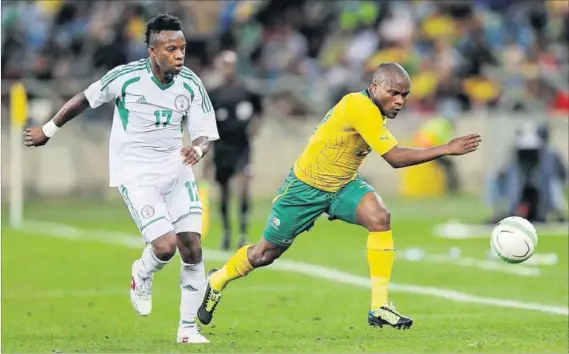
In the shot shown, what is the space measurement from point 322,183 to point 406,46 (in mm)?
19460

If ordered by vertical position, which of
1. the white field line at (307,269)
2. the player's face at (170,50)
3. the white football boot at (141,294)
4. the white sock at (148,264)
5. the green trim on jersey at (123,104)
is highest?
the player's face at (170,50)

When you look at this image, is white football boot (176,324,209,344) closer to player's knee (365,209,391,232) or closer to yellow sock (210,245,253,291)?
yellow sock (210,245,253,291)

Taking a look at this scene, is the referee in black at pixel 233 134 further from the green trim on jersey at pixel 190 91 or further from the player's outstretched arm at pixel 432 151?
the player's outstretched arm at pixel 432 151

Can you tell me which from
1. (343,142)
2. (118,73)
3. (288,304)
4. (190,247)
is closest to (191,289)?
(190,247)

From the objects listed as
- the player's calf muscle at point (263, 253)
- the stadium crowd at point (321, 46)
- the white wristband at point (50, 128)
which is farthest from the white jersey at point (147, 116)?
the stadium crowd at point (321, 46)

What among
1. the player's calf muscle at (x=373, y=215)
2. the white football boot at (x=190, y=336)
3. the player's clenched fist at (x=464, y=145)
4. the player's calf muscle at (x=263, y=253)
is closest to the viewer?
the player's clenched fist at (x=464, y=145)

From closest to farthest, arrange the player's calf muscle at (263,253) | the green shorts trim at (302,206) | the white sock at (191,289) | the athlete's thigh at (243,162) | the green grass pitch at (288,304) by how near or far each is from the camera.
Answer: the green grass pitch at (288,304) → the white sock at (191,289) → the green shorts trim at (302,206) → the player's calf muscle at (263,253) → the athlete's thigh at (243,162)

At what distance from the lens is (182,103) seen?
10.5 metres

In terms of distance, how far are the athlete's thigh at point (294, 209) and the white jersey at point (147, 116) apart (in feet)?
2.48

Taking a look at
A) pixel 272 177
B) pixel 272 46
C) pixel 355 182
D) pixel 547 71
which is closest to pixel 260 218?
pixel 272 177

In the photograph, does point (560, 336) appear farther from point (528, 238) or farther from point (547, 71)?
point (547, 71)

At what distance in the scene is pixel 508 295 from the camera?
1371 cm

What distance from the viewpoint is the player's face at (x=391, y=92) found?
10.2m

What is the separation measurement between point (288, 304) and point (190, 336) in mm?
2968
